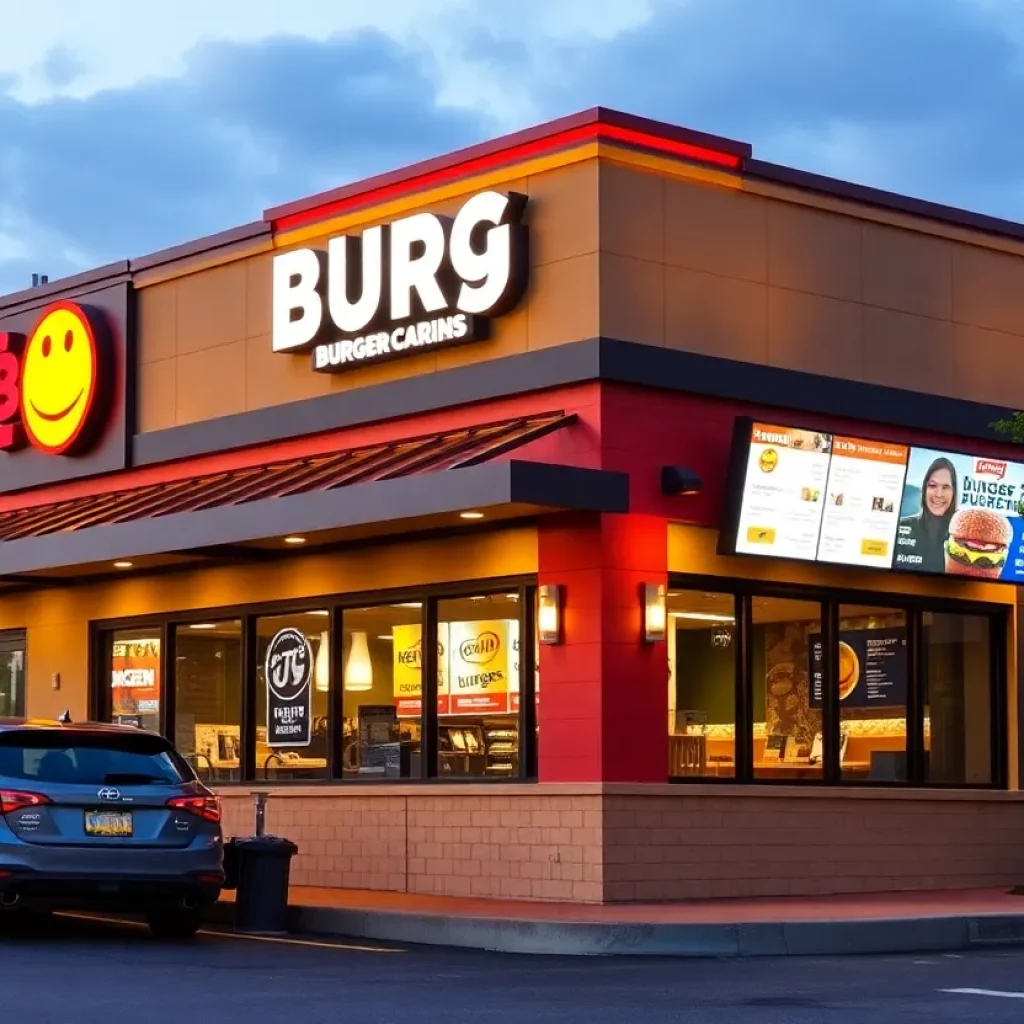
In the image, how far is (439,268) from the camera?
20.0 meters

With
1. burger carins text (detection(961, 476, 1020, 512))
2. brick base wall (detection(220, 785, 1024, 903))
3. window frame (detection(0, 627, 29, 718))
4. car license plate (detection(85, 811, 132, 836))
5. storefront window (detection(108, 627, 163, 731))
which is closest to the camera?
car license plate (detection(85, 811, 132, 836))

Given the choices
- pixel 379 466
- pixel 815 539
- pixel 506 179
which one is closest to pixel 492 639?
pixel 379 466

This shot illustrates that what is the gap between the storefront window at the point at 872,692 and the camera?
20.6 m

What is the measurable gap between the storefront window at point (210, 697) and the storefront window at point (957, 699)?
24.1 feet

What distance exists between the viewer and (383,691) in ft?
67.9

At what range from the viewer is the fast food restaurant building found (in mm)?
18547

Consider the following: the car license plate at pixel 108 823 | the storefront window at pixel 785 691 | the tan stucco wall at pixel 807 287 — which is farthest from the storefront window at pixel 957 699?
the car license plate at pixel 108 823

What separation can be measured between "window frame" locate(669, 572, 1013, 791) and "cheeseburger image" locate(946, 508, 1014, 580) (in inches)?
27.6

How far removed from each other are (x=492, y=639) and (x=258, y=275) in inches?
213

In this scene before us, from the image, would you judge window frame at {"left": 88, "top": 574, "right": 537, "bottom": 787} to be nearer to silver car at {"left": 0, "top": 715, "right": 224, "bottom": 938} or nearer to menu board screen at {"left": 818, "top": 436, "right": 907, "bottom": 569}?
menu board screen at {"left": 818, "top": 436, "right": 907, "bottom": 569}

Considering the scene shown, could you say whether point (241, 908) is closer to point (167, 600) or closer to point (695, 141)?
point (167, 600)

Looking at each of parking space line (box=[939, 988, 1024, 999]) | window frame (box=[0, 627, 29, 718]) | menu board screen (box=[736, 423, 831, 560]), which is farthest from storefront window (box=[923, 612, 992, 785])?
window frame (box=[0, 627, 29, 718])

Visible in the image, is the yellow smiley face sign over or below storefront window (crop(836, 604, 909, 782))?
over

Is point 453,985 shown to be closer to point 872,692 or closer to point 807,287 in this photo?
point 872,692
